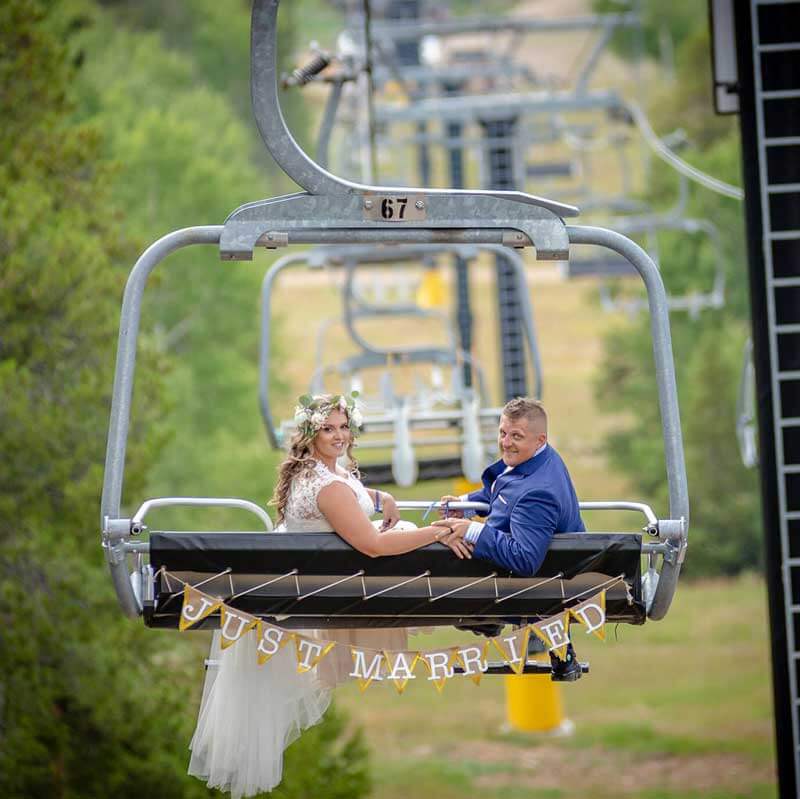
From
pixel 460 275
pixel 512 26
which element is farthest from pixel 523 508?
pixel 460 275

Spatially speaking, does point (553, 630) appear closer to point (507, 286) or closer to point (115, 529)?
point (115, 529)

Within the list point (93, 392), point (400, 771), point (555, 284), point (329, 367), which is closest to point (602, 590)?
point (329, 367)

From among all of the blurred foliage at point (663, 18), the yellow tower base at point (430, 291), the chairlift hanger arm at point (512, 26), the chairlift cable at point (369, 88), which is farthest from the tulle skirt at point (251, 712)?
the blurred foliage at point (663, 18)

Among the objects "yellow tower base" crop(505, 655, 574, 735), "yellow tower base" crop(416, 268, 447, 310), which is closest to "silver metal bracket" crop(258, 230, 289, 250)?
"yellow tower base" crop(505, 655, 574, 735)

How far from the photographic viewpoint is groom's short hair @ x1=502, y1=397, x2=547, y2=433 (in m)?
3.42

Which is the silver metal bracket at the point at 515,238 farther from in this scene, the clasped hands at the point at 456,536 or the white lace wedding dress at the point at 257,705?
the white lace wedding dress at the point at 257,705

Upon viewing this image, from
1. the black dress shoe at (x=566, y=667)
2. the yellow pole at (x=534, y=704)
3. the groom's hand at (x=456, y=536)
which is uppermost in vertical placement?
the groom's hand at (x=456, y=536)

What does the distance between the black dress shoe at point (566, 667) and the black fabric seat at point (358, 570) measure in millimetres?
205

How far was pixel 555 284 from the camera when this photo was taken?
3114 centimetres

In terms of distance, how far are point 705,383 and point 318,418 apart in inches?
704

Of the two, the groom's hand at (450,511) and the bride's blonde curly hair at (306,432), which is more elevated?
the bride's blonde curly hair at (306,432)

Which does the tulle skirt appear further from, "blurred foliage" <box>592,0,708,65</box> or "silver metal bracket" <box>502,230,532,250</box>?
"blurred foliage" <box>592,0,708,65</box>

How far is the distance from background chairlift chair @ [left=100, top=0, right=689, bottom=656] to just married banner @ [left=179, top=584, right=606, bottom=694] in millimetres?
41

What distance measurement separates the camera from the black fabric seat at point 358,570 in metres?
3.29
